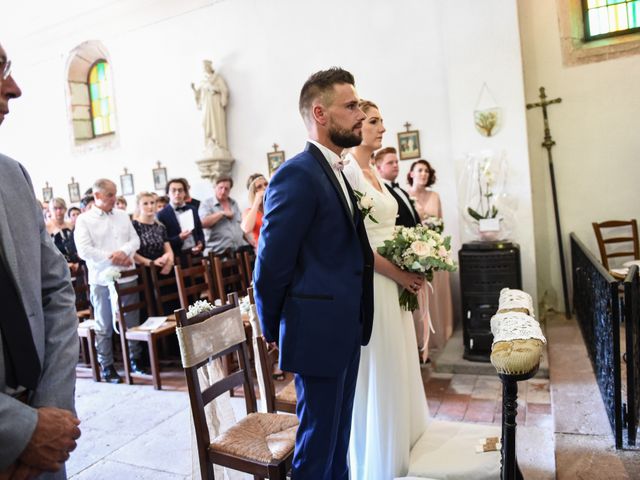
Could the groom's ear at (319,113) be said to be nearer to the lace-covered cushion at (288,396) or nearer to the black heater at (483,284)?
the lace-covered cushion at (288,396)

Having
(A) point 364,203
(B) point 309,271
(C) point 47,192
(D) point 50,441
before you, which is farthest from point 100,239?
(C) point 47,192

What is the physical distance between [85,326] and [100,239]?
Answer: 830 mm

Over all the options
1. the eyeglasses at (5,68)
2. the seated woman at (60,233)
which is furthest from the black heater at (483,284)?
the seated woman at (60,233)

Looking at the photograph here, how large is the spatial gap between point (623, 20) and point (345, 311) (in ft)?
17.7

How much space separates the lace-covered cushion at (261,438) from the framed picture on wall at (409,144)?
4.27 metres

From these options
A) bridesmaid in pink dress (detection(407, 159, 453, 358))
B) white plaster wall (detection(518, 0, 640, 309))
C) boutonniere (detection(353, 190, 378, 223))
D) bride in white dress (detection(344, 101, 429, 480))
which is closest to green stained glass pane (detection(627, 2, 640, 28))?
white plaster wall (detection(518, 0, 640, 309))

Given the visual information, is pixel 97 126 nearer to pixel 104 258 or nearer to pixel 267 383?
pixel 104 258

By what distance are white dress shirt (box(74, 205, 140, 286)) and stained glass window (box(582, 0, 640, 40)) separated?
5.13 metres

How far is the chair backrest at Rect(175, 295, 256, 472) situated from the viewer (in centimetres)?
198

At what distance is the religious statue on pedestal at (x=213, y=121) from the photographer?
709 centimetres

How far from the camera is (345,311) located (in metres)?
1.69

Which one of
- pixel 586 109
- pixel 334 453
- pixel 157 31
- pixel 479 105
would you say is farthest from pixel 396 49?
pixel 334 453

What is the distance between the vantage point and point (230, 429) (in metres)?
2.11

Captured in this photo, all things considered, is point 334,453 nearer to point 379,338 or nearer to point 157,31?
point 379,338
